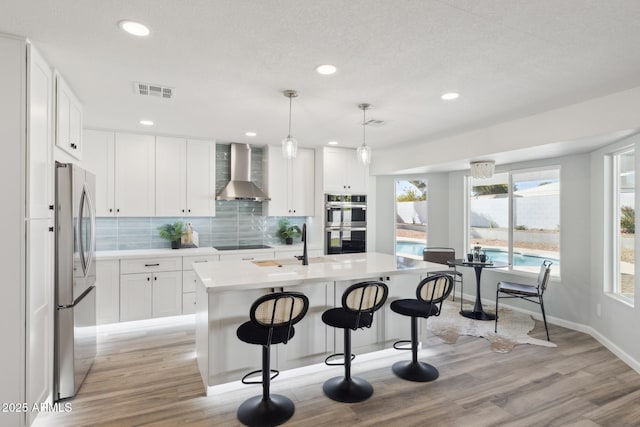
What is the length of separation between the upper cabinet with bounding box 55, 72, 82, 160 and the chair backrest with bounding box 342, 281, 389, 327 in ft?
8.15

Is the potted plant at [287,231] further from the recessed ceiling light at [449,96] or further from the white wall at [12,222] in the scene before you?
the white wall at [12,222]

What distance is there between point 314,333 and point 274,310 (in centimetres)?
99

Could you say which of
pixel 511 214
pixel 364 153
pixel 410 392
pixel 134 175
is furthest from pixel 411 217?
pixel 134 175

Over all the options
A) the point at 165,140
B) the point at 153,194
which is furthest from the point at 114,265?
the point at 165,140

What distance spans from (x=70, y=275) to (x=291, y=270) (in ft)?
Answer: 5.58

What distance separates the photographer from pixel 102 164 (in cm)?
456

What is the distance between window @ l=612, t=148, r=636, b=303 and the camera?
3668 millimetres

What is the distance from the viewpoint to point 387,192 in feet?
21.0

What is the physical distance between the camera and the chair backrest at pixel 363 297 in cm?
269

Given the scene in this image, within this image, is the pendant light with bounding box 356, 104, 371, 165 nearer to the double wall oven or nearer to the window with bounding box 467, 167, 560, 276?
the double wall oven

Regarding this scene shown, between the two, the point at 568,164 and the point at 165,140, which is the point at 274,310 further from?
the point at 568,164

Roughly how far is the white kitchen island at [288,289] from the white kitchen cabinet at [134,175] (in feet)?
6.34

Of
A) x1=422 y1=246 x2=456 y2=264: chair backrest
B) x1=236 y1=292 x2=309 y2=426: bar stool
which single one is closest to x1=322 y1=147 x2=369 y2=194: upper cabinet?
x1=422 y1=246 x2=456 y2=264: chair backrest

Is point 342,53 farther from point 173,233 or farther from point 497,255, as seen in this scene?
point 497,255
